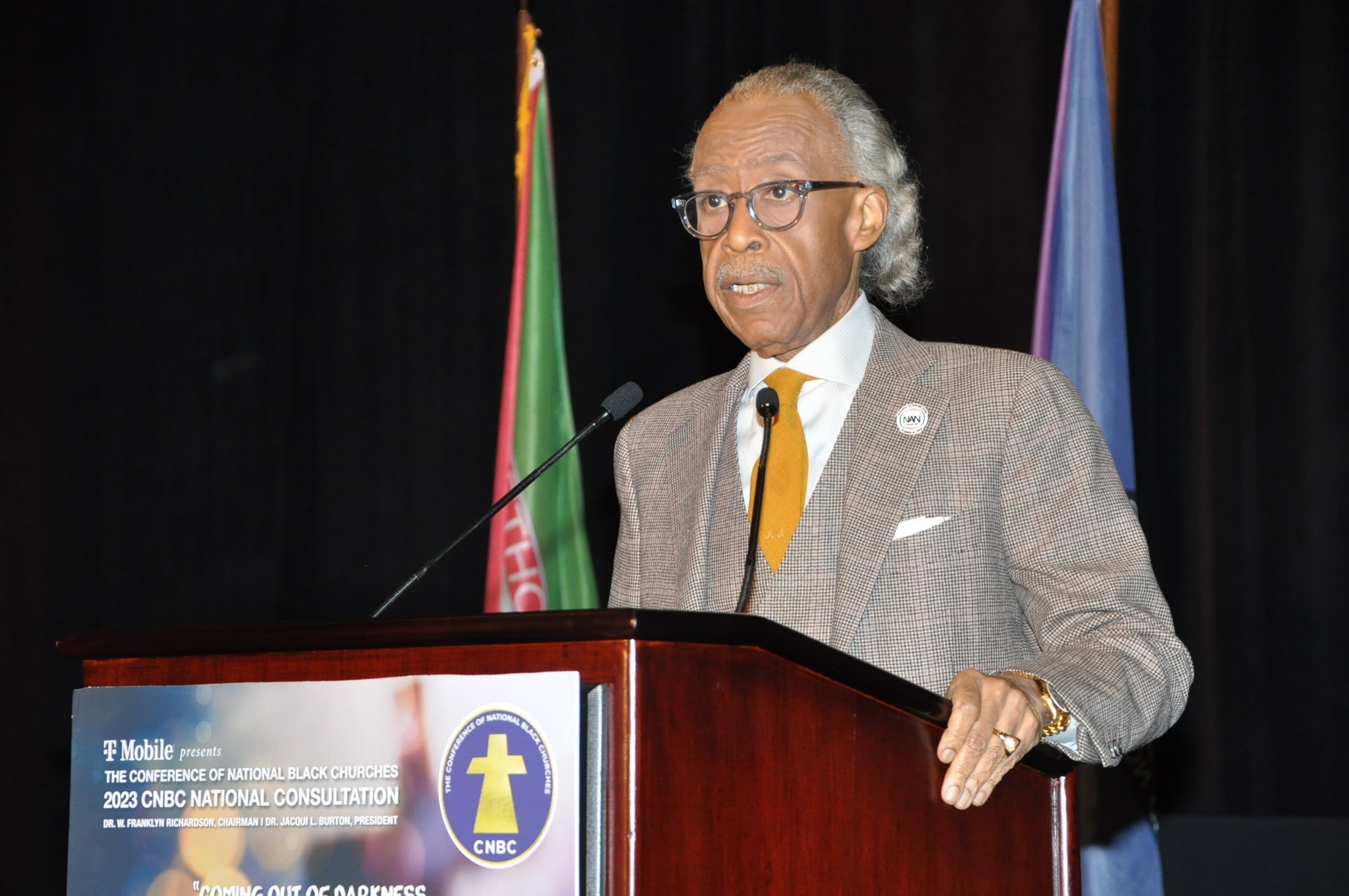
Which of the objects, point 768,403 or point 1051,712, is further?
point 768,403

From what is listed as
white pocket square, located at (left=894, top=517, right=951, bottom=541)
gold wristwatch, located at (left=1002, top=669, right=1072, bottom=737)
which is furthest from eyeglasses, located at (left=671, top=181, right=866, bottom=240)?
gold wristwatch, located at (left=1002, top=669, right=1072, bottom=737)

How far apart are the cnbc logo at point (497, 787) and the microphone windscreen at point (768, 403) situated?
81 centimetres

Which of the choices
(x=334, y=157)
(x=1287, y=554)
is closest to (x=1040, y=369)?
(x=1287, y=554)

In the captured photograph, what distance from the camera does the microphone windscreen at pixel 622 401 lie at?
71.6 inches

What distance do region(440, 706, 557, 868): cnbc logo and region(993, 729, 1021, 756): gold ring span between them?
493mm

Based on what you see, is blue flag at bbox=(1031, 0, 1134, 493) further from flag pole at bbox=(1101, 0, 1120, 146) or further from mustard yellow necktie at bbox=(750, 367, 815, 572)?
mustard yellow necktie at bbox=(750, 367, 815, 572)

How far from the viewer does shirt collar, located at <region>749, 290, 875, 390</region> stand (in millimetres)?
2031

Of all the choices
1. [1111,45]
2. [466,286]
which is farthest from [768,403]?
[466,286]

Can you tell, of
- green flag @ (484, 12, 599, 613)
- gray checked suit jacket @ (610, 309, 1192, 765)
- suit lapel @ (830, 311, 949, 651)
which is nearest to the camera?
gray checked suit jacket @ (610, 309, 1192, 765)

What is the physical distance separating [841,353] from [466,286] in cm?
224

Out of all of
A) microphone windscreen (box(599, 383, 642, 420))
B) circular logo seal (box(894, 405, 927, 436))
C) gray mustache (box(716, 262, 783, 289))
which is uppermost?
gray mustache (box(716, 262, 783, 289))

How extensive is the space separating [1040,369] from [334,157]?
2946 millimetres

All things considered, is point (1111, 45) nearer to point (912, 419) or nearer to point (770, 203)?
point (770, 203)

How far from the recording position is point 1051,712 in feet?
4.63
